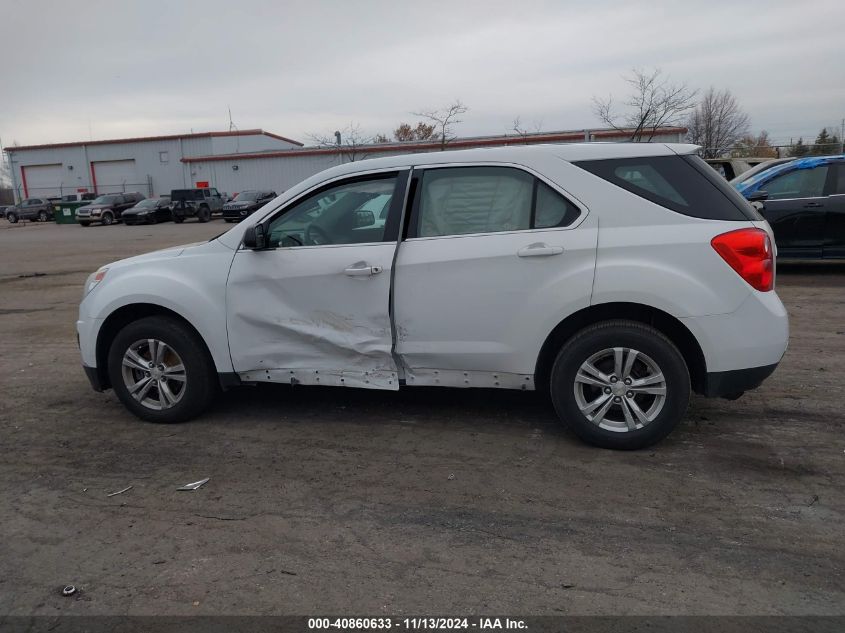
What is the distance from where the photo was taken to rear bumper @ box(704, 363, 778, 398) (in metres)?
4.02

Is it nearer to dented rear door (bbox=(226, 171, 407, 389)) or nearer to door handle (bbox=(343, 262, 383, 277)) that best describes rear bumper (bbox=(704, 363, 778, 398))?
dented rear door (bbox=(226, 171, 407, 389))

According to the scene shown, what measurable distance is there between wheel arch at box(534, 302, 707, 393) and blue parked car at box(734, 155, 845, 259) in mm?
6691

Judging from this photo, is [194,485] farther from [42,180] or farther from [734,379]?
[42,180]

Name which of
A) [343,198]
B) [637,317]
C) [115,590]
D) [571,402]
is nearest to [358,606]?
[115,590]

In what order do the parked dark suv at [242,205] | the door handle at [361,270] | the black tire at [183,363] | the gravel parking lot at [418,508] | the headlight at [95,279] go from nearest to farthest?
the gravel parking lot at [418,508], the door handle at [361,270], the black tire at [183,363], the headlight at [95,279], the parked dark suv at [242,205]

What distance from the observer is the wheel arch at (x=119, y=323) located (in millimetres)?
4875

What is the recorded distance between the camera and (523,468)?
4.06 m

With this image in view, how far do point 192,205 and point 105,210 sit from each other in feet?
16.5

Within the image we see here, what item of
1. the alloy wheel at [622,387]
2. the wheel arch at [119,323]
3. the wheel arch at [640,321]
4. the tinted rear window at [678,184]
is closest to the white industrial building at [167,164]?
the wheel arch at [119,323]

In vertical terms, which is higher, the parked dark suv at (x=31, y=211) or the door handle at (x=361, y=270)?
the door handle at (x=361, y=270)

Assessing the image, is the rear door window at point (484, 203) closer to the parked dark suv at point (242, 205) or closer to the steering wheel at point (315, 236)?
the steering wheel at point (315, 236)

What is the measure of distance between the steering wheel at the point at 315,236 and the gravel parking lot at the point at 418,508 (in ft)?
4.32

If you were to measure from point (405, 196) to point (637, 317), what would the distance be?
1688 millimetres

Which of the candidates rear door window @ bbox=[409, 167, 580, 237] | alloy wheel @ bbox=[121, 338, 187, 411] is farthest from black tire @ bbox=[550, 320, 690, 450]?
alloy wheel @ bbox=[121, 338, 187, 411]
